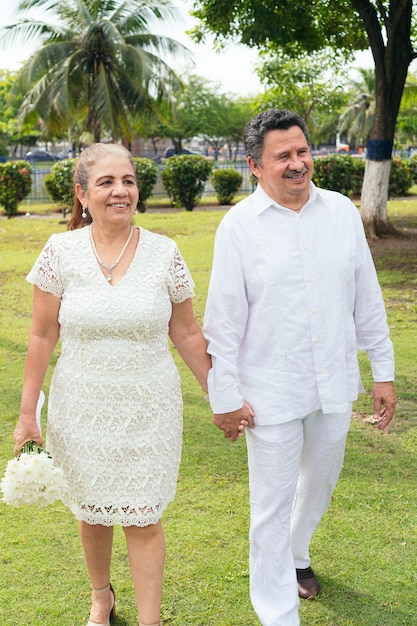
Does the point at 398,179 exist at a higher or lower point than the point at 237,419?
lower

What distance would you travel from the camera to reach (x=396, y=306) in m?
9.83

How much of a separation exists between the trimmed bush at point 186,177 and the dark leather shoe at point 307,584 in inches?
753

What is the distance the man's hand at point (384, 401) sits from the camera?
3386mm

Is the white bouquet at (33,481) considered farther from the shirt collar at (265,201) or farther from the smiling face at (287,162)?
the smiling face at (287,162)

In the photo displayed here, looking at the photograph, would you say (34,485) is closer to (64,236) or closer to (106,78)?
(64,236)

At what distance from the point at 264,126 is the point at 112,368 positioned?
1069mm

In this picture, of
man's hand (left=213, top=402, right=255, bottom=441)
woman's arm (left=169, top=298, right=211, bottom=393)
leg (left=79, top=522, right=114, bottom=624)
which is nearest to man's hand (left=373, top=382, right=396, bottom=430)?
man's hand (left=213, top=402, right=255, bottom=441)

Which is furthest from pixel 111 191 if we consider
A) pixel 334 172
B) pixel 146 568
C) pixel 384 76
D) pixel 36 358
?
pixel 334 172

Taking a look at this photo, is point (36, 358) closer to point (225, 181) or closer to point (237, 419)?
point (237, 419)

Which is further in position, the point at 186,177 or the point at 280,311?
the point at 186,177

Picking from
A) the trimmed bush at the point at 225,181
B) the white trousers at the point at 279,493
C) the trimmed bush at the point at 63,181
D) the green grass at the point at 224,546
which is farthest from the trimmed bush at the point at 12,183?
the white trousers at the point at 279,493

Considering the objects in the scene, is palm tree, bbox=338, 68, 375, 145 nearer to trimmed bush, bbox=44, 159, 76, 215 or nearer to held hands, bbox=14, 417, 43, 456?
trimmed bush, bbox=44, 159, 76, 215

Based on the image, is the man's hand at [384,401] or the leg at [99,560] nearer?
the leg at [99,560]

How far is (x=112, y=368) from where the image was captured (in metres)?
3.03
